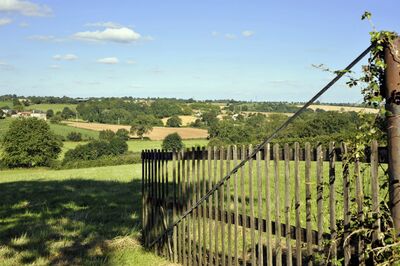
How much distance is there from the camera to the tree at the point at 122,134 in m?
76.0

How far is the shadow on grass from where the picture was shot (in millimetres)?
6668

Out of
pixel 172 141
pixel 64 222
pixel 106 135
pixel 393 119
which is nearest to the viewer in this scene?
pixel 393 119

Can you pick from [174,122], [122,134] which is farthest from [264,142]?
[174,122]

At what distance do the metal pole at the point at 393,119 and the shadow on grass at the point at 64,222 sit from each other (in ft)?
14.8

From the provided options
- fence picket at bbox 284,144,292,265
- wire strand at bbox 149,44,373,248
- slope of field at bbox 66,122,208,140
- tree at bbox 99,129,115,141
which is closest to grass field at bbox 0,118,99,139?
tree at bbox 99,129,115,141

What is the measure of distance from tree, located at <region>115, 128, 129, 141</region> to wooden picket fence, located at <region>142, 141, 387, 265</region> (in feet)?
228

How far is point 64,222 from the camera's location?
29.7ft

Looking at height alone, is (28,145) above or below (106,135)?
below

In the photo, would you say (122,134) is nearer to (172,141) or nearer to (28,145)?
(172,141)

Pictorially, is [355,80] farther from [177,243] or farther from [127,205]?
[127,205]

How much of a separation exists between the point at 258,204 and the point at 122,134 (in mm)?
73947

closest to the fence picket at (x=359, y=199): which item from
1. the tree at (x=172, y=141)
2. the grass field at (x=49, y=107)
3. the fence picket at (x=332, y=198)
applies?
the fence picket at (x=332, y=198)

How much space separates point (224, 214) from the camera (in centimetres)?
535

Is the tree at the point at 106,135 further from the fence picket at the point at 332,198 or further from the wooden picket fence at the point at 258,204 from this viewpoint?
the fence picket at the point at 332,198
